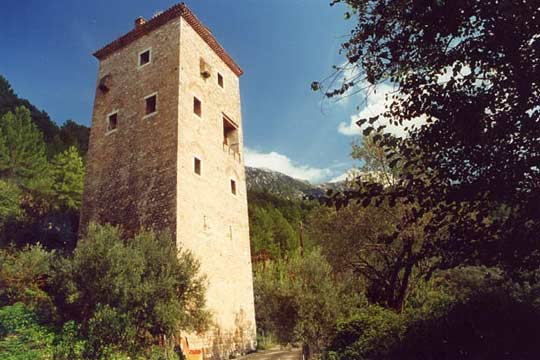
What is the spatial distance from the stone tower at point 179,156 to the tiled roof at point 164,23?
5 cm

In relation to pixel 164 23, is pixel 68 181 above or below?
below

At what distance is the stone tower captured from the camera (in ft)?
48.5

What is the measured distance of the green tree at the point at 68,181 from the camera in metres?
27.2

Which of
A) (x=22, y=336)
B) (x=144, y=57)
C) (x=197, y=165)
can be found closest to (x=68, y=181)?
(x=144, y=57)

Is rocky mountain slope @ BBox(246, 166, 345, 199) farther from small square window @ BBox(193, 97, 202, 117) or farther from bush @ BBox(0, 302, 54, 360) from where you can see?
bush @ BBox(0, 302, 54, 360)

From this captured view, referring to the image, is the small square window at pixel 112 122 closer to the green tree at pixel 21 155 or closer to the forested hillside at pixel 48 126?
the green tree at pixel 21 155

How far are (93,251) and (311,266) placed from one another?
7.09m

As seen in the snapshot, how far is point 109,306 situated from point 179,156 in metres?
6.27

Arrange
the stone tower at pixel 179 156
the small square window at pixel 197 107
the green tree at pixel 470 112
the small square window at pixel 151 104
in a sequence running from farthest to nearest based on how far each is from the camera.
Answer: the small square window at pixel 197 107 → the small square window at pixel 151 104 → the stone tower at pixel 179 156 → the green tree at pixel 470 112

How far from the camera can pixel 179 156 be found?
1499 centimetres

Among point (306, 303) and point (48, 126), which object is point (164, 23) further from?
point (48, 126)

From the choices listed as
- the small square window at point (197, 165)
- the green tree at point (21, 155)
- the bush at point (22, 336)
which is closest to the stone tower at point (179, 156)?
the small square window at point (197, 165)

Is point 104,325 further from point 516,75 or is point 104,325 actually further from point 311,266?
point 516,75

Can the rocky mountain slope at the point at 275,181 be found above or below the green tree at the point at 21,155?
above
